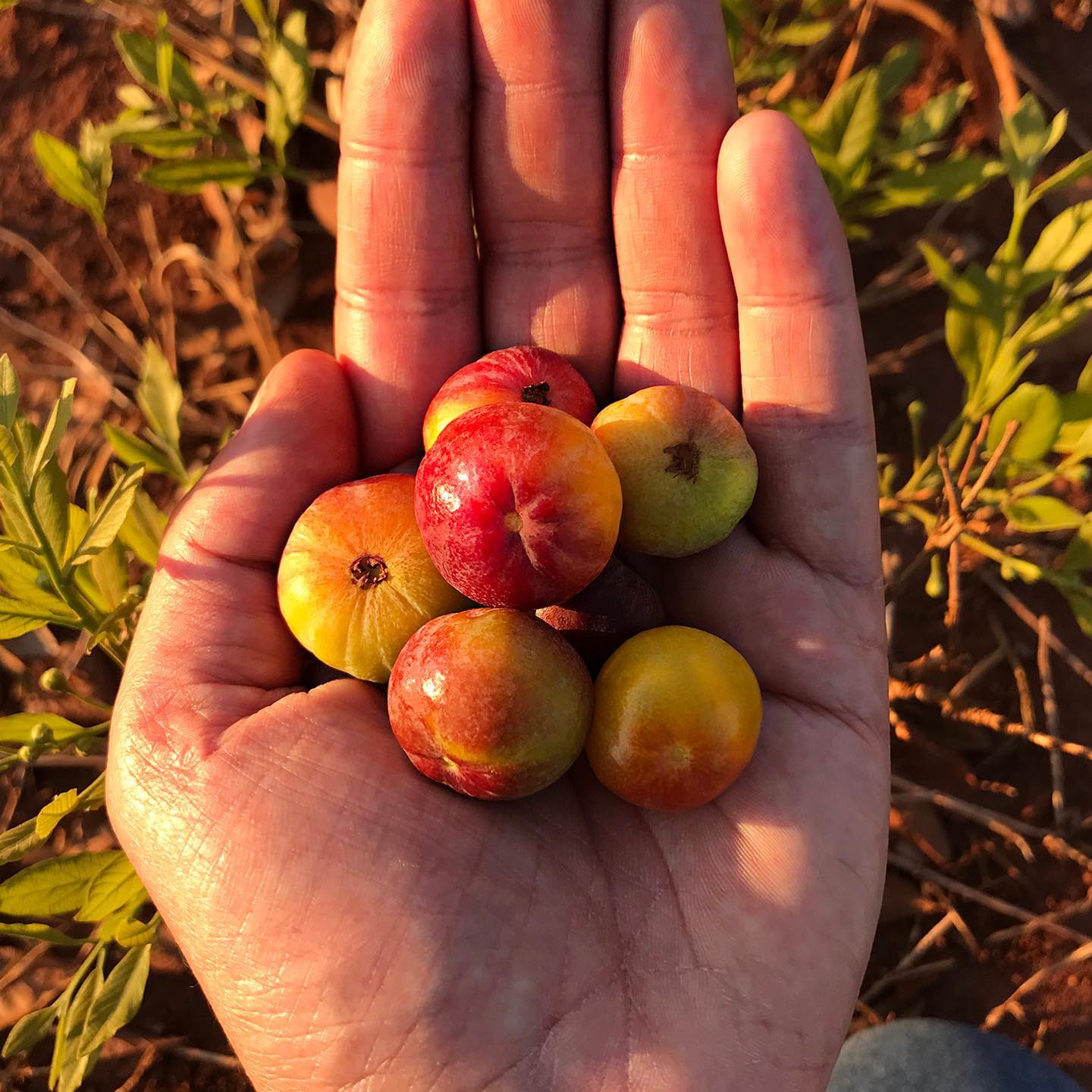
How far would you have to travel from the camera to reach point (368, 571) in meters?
2.89

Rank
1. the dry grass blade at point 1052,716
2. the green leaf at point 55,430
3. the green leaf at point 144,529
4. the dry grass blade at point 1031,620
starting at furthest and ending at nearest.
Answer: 1. the dry grass blade at point 1031,620
2. the dry grass blade at point 1052,716
3. the green leaf at point 144,529
4. the green leaf at point 55,430

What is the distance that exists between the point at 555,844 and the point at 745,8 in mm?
3258

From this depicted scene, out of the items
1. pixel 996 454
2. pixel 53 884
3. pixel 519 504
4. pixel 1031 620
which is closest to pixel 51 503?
pixel 53 884

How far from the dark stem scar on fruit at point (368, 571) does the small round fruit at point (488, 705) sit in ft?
0.86

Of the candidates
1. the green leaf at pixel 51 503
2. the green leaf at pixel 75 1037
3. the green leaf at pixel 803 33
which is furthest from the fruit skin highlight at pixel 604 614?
the green leaf at pixel 803 33

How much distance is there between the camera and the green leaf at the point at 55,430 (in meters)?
2.45

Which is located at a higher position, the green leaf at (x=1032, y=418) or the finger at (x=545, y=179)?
the finger at (x=545, y=179)

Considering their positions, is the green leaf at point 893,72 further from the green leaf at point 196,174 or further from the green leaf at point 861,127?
the green leaf at point 196,174

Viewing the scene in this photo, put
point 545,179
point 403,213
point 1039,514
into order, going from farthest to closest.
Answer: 1. point 545,179
2. point 403,213
3. point 1039,514

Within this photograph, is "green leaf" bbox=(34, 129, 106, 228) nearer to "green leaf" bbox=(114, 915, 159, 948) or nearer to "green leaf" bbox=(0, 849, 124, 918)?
"green leaf" bbox=(0, 849, 124, 918)

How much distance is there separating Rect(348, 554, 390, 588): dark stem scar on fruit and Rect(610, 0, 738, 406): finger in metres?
1.18

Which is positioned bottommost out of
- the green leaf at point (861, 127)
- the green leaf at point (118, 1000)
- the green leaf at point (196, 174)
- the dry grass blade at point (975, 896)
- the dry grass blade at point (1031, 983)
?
the dry grass blade at point (1031, 983)

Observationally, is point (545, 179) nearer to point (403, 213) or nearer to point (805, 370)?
point (403, 213)

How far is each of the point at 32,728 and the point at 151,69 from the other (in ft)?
7.98
